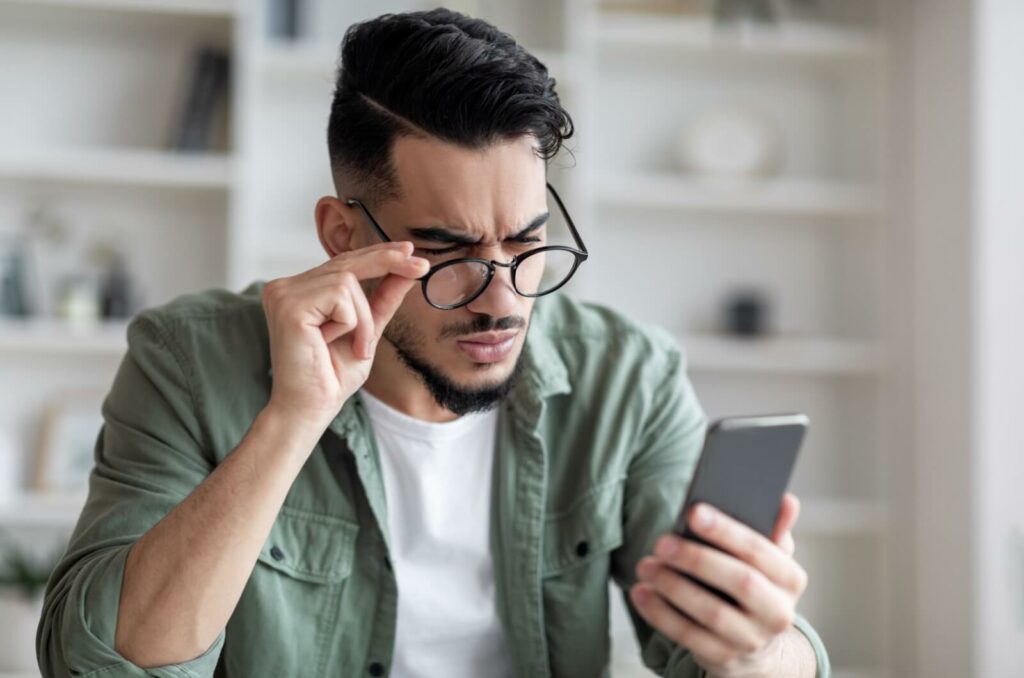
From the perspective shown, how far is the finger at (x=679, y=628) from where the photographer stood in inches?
36.4

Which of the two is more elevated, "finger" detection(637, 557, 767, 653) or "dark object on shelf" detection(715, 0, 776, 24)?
"dark object on shelf" detection(715, 0, 776, 24)

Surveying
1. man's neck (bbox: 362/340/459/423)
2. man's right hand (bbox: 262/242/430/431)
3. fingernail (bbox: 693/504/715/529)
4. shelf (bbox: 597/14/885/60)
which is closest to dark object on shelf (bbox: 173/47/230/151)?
shelf (bbox: 597/14/885/60)

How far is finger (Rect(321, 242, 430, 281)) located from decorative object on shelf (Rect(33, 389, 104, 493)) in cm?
185

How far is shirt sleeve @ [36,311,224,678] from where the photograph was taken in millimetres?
1138

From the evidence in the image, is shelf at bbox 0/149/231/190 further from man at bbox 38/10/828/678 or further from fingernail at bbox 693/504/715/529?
fingernail at bbox 693/504/715/529

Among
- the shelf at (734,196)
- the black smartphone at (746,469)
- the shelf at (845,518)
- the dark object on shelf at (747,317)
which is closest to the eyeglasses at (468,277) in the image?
the black smartphone at (746,469)

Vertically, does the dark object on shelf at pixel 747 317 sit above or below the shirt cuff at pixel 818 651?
above

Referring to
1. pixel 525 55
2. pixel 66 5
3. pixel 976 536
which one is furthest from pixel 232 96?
pixel 976 536

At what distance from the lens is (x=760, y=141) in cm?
301

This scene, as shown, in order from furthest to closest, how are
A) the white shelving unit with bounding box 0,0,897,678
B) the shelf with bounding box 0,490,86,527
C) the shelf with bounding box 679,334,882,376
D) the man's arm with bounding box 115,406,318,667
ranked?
the shelf with bounding box 679,334,882,376 < the white shelving unit with bounding box 0,0,897,678 < the shelf with bounding box 0,490,86,527 < the man's arm with bounding box 115,406,318,667

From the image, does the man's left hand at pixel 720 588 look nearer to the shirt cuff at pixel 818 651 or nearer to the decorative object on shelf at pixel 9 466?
the shirt cuff at pixel 818 651

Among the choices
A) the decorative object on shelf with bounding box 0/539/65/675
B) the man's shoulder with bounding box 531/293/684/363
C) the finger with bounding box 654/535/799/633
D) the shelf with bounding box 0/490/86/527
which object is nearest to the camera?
the finger with bounding box 654/535/799/633

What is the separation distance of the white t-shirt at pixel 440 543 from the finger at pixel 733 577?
559 mm

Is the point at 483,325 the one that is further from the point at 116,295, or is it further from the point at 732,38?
the point at 732,38
